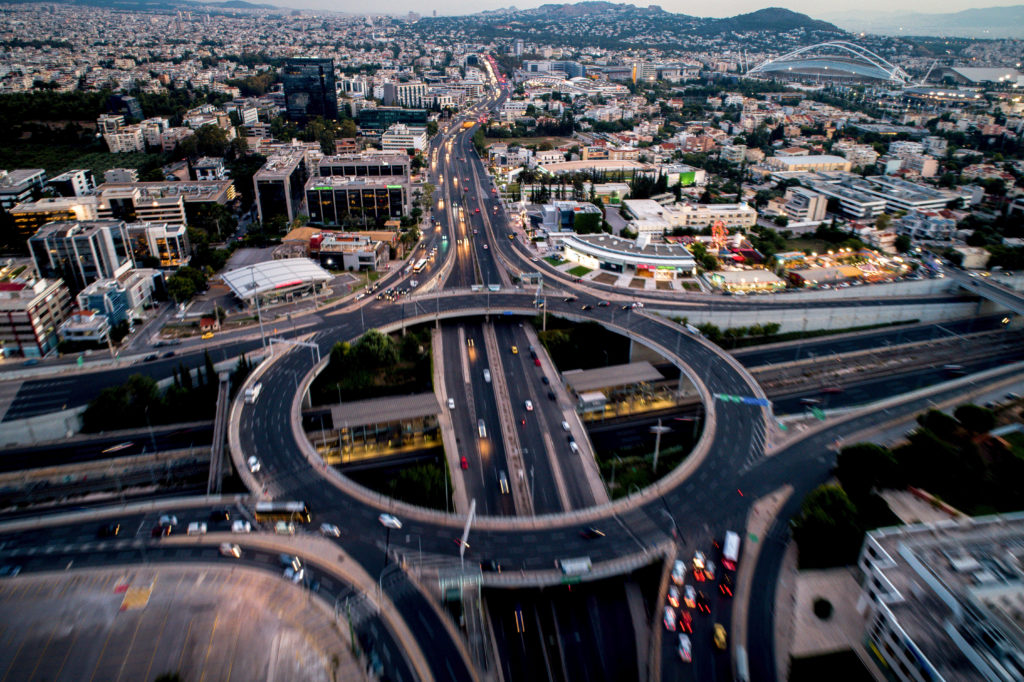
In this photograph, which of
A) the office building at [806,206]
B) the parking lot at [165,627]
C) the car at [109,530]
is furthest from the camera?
the office building at [806,206]

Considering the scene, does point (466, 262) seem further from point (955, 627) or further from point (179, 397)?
point (955, 627)

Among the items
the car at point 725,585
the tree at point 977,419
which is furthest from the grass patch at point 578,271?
the car at point 725,585

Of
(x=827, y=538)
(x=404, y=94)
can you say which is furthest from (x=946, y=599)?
(x=404, y=94)

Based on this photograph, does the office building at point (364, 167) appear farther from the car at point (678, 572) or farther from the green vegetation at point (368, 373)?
the car at point (678, 572)

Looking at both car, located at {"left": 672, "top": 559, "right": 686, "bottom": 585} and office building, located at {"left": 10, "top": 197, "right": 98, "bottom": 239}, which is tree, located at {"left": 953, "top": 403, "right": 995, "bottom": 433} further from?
office building, located at {"left": 10, "top": 197, "right": 98, "bottom": 239}

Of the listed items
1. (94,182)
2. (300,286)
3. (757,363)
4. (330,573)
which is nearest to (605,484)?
(330,573)

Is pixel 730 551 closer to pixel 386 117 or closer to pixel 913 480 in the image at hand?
pixel 913 480
